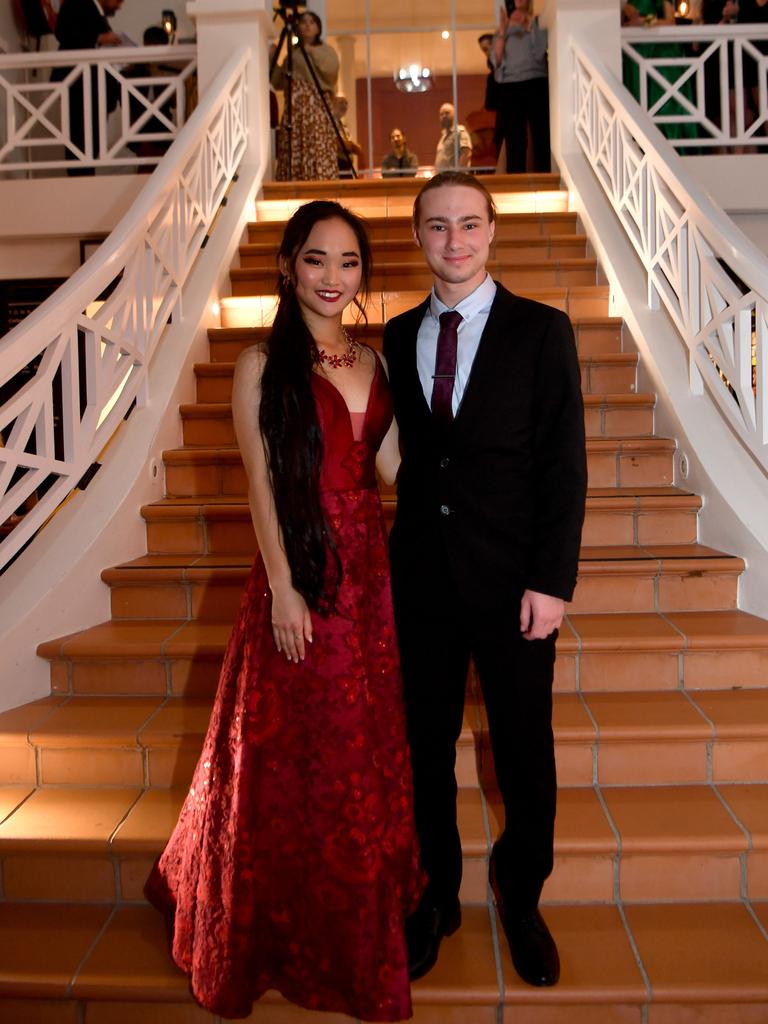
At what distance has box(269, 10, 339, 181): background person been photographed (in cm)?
573

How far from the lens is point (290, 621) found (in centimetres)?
156

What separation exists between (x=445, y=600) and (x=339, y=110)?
670 cm

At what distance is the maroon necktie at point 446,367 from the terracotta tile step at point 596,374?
217 centimetres

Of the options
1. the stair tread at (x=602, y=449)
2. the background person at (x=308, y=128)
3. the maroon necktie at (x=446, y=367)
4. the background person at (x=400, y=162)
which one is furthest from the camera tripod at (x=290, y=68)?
the maroon necktie at (x=446, y=367)

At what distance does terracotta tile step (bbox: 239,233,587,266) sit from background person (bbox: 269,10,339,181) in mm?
1258

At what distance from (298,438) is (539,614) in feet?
1.95

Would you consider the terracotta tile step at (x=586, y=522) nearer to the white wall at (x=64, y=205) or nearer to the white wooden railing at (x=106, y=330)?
the white wooden railing at (x=106, y=330)

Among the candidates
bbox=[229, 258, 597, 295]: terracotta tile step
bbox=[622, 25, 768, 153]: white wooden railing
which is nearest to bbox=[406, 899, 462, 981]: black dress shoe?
bbox=[229, 258, 597, 295]: terracotta tile step

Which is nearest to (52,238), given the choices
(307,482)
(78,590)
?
(78,590)

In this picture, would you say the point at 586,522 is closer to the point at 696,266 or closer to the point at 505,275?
the point at 696,266

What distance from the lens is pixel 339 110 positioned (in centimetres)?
710

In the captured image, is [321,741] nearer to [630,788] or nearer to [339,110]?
[630,788]

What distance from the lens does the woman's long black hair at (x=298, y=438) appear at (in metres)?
1.54

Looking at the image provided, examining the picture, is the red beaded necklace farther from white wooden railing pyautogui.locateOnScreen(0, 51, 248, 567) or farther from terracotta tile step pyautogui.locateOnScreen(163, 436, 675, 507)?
terracotta tile step pyautogui.locateOnScreen(163, 436, 675, 507)
